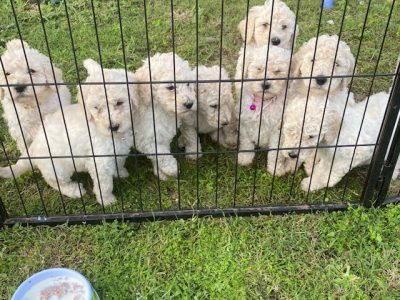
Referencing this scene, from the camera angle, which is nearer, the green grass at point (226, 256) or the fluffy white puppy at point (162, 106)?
the green grass at point (226, 256)

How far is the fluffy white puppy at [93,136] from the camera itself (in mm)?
2959

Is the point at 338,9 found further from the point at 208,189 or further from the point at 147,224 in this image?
the point at 147,224

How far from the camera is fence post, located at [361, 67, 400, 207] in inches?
109

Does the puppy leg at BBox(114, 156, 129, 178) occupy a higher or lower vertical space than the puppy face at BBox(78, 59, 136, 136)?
lower

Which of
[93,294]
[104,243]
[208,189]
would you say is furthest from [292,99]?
[93,294]

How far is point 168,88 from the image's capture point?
121 inches

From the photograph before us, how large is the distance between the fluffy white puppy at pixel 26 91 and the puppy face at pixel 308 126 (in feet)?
4.75

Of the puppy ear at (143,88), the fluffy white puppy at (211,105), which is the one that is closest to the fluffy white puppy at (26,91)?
the puppy ear at (143,88)

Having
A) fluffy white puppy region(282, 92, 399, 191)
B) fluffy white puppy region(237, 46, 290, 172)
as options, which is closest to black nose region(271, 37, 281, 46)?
fluffy white puppy region(237, 46, 290, 172)

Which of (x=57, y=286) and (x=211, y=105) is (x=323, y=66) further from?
(x=57, y=286)

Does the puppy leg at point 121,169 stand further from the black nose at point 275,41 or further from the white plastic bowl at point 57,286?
the black nose at point 275,41

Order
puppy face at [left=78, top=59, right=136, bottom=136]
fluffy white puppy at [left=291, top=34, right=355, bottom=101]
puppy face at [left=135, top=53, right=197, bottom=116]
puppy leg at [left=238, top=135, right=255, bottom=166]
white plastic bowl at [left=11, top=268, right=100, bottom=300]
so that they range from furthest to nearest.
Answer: puppy leg at [left=238, top=135, right=255, bottom=166]
fluffy white puppy at [left=291, top=34, right=355, bottom=101]
puppy face at [left=135, top=53, right=197, bottom=116]
puppy face at [left=78, top=59, right=136, bottom=136]
white plastic bowl at [left=11, top=268, right=100, bottom=300]

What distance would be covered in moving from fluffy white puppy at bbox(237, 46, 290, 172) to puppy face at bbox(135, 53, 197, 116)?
432 mm

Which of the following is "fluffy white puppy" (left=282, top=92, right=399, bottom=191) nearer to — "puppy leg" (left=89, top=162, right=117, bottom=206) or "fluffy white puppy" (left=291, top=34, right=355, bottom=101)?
"fluffy white puppy" (left=291, top=34, right=355, bottom=101)
